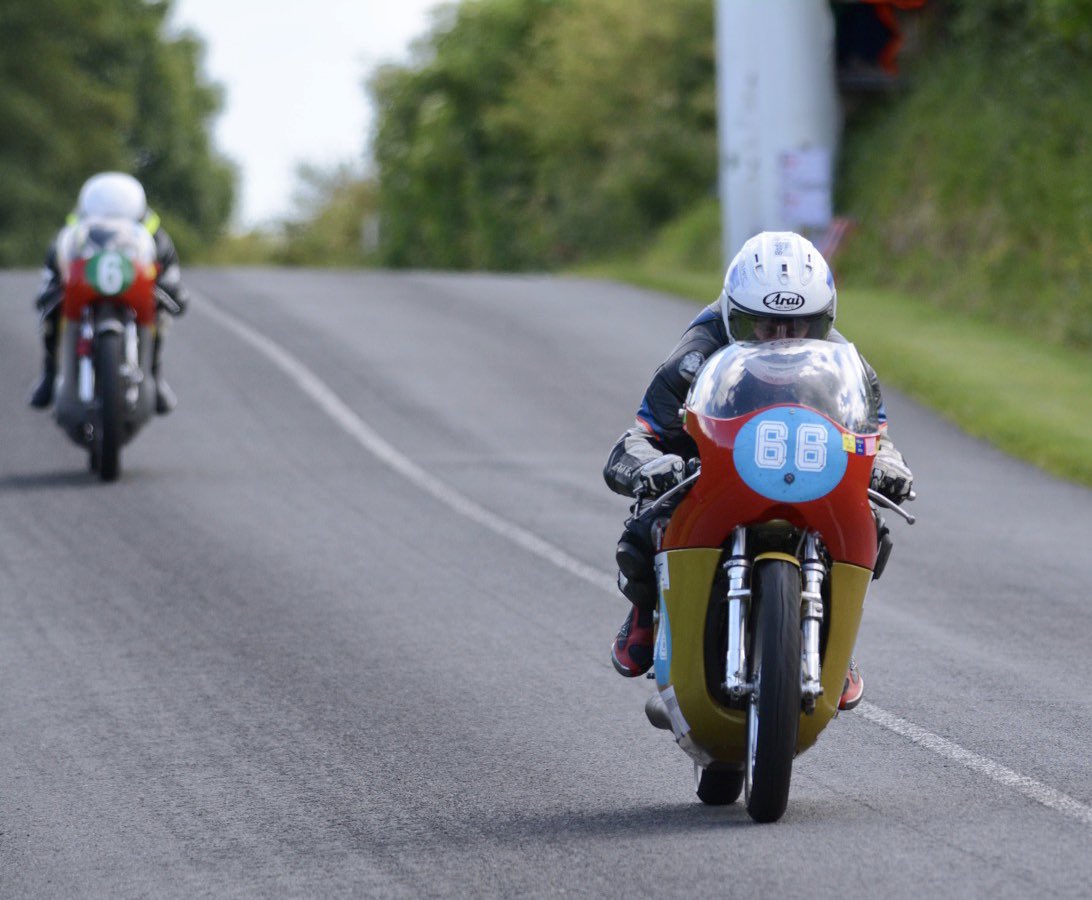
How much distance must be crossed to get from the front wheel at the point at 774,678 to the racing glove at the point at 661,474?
389 mm

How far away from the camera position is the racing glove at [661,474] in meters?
6.67

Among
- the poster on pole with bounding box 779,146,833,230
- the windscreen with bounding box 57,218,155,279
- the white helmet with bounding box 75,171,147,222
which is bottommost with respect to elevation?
the windscreen with bounding box 57,218,155,279

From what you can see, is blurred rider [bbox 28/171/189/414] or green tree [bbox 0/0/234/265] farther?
green tree [bbox 0/0/234/265]

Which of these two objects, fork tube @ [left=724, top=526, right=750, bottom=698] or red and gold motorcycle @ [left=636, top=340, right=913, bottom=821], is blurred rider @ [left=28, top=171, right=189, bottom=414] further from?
fork tube @ [left=724, top=526, right=750, bottom=698]

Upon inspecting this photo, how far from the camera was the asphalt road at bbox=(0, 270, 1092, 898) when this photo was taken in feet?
20.9

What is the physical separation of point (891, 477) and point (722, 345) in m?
0.78

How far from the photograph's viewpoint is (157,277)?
51.6 ft

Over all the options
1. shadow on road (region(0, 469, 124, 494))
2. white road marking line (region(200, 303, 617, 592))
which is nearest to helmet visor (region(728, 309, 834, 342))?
white road marking line (region(200, 303, 617, 592))

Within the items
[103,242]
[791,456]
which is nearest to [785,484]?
[791,456]

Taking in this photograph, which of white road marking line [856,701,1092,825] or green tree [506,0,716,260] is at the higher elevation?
green tree [506,0,716,260]

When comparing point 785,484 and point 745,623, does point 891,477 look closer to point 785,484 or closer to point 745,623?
point 785,484

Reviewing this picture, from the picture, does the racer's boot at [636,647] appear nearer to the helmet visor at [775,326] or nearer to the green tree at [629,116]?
the helmet visor at [775,326]

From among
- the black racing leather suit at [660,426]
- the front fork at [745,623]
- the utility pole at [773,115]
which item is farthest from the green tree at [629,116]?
the front fork at [745,623]

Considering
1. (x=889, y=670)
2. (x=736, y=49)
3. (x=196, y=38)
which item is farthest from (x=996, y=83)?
(x=196, y=38)
